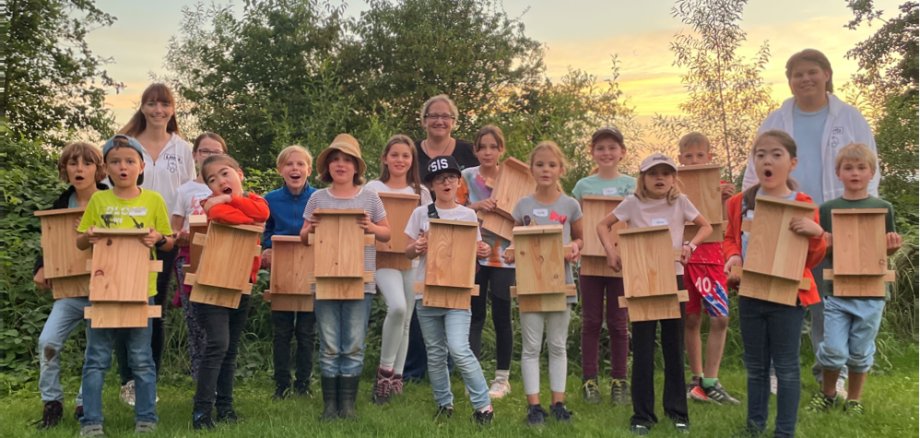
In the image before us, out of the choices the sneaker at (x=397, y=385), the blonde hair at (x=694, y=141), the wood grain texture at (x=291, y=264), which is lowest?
the sneaker at (x=397, y=385)

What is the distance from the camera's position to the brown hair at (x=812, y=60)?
5961 mm

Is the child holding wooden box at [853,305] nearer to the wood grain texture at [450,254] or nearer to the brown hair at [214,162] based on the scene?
the wood grain texture at [450,254]

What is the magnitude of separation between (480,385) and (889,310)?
20.5 feet

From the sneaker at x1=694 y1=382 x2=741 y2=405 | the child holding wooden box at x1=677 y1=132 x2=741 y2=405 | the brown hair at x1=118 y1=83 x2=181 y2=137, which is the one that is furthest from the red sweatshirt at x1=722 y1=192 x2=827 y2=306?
the brown hair at x1=118 y1=83 x2=181 y2=137

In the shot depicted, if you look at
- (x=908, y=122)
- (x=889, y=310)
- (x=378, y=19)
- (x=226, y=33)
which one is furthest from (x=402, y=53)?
(x=889, y=310)

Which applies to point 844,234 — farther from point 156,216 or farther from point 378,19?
point 378,19

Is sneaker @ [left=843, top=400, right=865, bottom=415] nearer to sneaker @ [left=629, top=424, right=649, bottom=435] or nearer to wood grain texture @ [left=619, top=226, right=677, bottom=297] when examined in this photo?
sneaker @ [left=629, top=424, right=649, bottom=435]

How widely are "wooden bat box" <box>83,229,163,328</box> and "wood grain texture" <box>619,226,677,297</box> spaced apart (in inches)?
130

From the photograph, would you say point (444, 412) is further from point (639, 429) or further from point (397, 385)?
point (639, 429)

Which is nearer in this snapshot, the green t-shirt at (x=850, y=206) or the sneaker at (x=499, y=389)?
the green t-shirt at (x=850, y=206)

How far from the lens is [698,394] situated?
Answer: 6.41 meters

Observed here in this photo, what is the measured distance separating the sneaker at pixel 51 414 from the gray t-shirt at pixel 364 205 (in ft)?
7.05

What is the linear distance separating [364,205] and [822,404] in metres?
3.88

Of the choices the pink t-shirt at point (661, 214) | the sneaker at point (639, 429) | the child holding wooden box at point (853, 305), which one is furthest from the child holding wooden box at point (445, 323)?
the child holding wooden box at point (853, 305)
